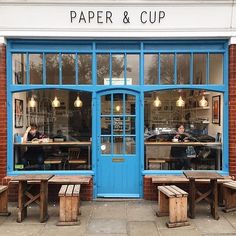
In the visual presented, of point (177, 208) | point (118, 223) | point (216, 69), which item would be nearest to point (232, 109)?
point (216, 69)

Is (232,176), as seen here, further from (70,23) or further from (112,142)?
(70,23)

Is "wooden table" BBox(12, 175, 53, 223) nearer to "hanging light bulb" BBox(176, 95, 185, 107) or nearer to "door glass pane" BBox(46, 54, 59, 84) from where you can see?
"door glass pane" BBox(46, 54, 59, 84)

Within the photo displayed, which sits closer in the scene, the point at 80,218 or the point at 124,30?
the point at 80,218

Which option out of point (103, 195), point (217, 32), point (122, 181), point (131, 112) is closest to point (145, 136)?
point (131, 112)

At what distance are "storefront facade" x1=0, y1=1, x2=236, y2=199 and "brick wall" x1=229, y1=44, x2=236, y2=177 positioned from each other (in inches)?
0.9

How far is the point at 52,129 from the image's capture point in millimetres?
7945

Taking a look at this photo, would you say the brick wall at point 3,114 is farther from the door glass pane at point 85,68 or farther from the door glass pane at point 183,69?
the door glass pane at point 183,69

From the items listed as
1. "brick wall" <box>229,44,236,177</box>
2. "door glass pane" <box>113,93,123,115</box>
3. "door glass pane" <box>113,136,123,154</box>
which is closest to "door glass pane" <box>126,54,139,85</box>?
"door glass pane" <box>113,93,123,115</box>

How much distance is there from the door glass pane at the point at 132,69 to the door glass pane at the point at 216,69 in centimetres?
167

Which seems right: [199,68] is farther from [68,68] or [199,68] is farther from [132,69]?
[68,68]

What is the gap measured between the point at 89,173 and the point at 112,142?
2.84 ft

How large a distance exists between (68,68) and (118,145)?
6.85 ft

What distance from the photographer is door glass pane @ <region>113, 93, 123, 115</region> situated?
7.76m

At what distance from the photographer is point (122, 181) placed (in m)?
7.72
